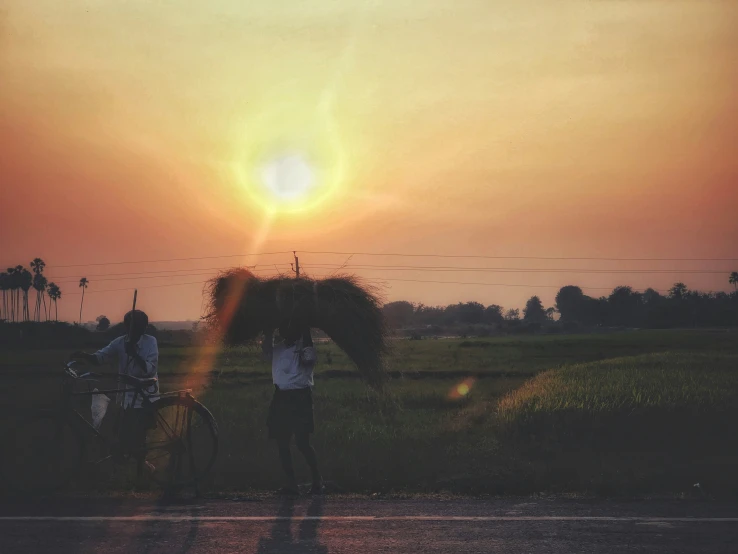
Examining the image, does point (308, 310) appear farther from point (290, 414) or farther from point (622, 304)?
point (622, 304)

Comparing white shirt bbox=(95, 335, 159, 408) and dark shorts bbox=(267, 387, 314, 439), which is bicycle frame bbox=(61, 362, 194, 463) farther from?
dark shorts bbox=(267, 387, 314, 439)

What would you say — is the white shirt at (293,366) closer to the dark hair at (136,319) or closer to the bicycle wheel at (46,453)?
the dark hair at (136,319)

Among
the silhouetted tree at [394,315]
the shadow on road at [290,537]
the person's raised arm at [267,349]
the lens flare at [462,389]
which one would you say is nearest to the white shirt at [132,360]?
the person's raised arm at [267,349]

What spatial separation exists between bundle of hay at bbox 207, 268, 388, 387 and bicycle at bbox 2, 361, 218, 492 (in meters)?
1.34

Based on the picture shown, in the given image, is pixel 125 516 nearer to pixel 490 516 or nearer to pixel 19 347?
pixel 490 516

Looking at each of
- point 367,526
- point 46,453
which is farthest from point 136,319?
point 367,526

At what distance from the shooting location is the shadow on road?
23.5 feet

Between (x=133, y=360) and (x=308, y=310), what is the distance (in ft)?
7.40

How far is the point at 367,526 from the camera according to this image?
802 centimetres

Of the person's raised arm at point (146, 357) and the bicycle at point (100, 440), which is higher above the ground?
the person's raised arm at point (146, 357)

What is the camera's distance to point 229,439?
51.8 feet

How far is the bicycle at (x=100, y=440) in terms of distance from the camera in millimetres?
9414

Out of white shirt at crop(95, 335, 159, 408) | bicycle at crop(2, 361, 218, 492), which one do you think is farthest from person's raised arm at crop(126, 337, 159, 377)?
bicycle at crop(2, 361, 218, 492)

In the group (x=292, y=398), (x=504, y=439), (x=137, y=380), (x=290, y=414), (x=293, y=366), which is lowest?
(x=504, y=439)
